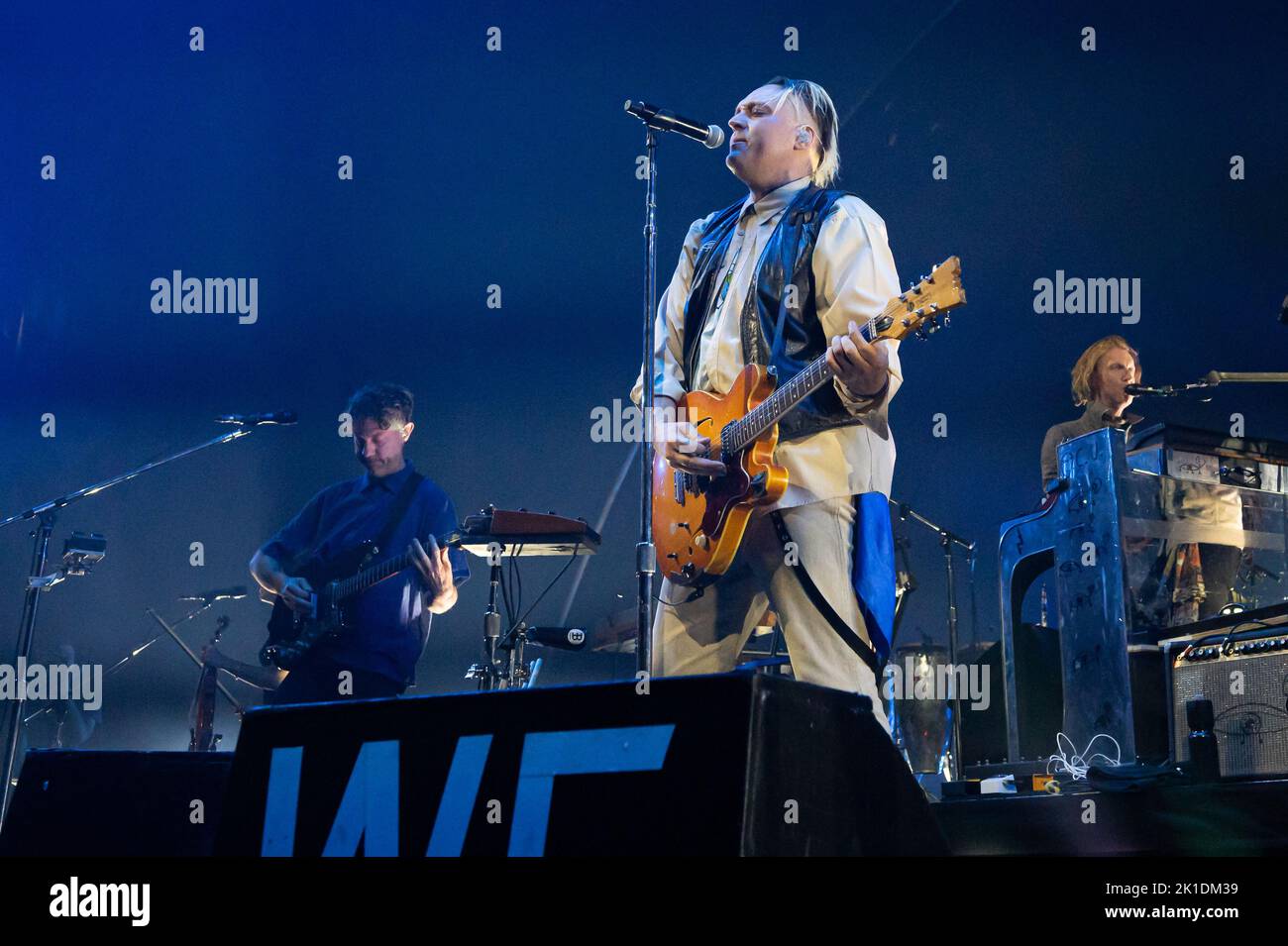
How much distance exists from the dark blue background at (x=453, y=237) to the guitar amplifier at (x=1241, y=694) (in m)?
3.43

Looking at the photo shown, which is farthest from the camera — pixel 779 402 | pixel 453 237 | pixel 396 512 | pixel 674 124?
pixel 453 237

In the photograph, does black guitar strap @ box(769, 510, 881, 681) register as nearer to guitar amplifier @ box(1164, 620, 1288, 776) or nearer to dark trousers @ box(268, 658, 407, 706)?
guitar amplifier @ box(1164, 620, 1288, 776)

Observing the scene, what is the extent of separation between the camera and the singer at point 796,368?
2523 mm

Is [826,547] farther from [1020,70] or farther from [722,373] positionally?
[1020,70]

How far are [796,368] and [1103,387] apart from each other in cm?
249

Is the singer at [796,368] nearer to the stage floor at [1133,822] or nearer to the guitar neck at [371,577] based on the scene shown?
the stage floor at [1133,822]

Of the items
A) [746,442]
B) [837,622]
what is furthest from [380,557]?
[837,622]

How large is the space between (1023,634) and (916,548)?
2685mm

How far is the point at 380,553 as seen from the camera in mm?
4766

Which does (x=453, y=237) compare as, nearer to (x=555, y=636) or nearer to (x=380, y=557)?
(x=380, y=557)

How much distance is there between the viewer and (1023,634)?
380cm

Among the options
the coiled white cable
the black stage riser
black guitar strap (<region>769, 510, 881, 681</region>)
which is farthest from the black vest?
the black stage riser

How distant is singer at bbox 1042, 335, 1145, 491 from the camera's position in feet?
15.4

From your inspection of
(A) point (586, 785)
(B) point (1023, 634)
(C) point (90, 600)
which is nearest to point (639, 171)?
(B) point (1023, 634)
